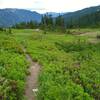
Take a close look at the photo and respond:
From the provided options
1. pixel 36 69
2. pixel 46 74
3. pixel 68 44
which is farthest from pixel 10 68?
pixel 68 44

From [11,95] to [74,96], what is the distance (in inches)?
198

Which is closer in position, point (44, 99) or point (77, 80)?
point (44, 99)

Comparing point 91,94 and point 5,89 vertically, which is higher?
point 5,89

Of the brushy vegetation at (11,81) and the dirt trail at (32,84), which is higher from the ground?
the brushy vegetation at (11,81)

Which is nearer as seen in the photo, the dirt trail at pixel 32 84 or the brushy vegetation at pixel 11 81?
the brushy vegetation at pixel 11 81

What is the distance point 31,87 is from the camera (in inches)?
1026

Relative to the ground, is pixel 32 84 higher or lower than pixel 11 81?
lower

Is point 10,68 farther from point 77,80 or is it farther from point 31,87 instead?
point 77,80

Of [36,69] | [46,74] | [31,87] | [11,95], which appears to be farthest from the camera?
[36,69]

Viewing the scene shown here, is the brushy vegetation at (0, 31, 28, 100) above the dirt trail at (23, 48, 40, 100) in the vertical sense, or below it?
above

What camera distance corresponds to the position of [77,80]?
2977cm

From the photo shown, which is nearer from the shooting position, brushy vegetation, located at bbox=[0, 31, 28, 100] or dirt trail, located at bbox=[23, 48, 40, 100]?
brushy vegetation, located at bbox=[0, 31, 28, 100]

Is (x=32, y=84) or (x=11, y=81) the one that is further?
(x=32, y=84)

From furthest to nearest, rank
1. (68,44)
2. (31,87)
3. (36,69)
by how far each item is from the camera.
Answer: (68,44)
(36,69)
(31,87)
